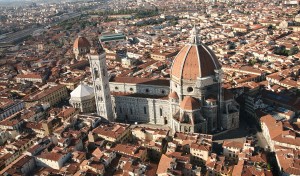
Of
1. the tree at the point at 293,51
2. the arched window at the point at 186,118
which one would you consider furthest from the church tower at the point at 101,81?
the tree at the point at 293,51

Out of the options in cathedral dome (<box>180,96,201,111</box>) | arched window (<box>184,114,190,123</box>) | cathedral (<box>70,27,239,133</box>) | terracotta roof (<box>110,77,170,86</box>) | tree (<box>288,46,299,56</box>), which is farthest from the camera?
tree (<box>288,46,299,56</box>)

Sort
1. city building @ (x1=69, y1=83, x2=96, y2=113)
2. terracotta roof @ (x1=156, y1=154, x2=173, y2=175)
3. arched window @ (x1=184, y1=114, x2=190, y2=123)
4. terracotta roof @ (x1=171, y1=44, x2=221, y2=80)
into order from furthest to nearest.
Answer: city building @ (x1=69, y1=83, x2=96, y2=113)
arched window @ (x1=184, y1=114, x2=190, y2=123)
terracotta roof @ (x1=171, y1=44, x2=221, y2=80)
terracotta roof @ (x1=156, y1=154, x2=173, y2=175)

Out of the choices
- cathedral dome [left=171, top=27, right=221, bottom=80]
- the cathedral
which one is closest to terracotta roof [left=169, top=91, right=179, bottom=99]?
the cathedral

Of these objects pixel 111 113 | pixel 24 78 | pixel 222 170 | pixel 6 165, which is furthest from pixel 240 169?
pixel 24 78

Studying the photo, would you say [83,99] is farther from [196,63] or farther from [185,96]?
[196,63]

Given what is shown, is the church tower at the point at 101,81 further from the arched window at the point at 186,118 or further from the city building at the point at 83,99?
the arched window at the point at 186,118

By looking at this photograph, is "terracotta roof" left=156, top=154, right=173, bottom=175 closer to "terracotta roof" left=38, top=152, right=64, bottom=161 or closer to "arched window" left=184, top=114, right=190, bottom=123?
"arched window" left=184, top=114, right=190, bottom=123

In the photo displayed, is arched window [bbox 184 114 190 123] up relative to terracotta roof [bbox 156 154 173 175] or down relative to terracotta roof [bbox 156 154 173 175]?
up
